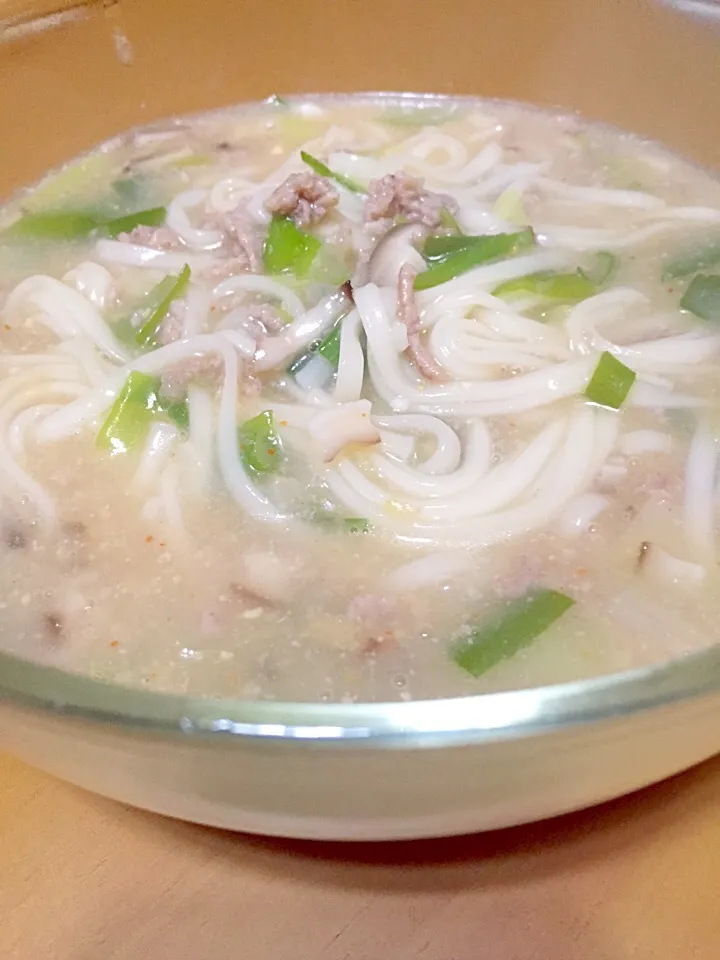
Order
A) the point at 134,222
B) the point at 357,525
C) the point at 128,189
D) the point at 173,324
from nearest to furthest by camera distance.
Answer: the point at 357,525 < the point at 173,324 < the point at 134,222 < the point at 128,189

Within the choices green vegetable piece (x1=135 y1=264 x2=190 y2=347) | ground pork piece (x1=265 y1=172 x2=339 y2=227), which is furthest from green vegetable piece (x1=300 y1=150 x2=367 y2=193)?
green vegetable piece (x1=135 y1=264 x2=190 y2=347)

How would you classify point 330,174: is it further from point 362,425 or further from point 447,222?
point 362,425

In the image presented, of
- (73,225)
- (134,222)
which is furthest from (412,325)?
(73,225)

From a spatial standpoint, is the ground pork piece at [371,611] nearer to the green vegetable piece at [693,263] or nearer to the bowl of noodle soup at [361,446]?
the bowl of noodle soup at [361,446]

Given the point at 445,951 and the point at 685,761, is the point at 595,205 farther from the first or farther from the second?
the point at 445,951

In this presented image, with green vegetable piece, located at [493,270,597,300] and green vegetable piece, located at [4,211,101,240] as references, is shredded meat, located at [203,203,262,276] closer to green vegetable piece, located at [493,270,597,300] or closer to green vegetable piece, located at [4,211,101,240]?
green vegetable piece, located at [4,211,101,240]

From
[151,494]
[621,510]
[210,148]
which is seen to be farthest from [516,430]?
[210,148]
